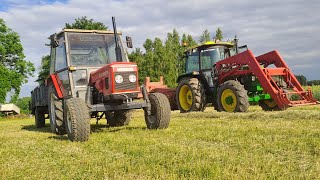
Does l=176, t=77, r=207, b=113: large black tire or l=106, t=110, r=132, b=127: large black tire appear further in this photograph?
l=176, t=77, r=207, b=113: large black tire

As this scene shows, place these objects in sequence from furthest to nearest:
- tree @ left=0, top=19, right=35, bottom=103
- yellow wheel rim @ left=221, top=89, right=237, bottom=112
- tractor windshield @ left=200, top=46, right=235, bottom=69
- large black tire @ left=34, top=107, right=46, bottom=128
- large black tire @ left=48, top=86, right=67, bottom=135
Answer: tree @ left=0, top=19, right=35, bottom=103 < tractor windshield @ left=200, top=46, right=235, bottom=69 < large black tire @ left=34, top=107, right=46, bottom=128 < yellow wheel rim @ left=221, top=89, right=237, bottom=112 < large black tire @ left=48, top=86, right=67, bottom=135

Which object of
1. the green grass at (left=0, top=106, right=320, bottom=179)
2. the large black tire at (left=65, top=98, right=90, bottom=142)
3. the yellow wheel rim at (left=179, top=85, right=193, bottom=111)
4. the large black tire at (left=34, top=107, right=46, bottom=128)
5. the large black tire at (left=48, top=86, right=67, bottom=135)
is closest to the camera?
the green grass at (left=0, top=106, right=320, bottom=179)

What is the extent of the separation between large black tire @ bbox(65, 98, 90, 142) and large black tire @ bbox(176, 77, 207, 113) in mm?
6716

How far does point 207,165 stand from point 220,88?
8.20 metres

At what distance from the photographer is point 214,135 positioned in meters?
6.27

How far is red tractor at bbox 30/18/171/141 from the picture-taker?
7.06 metres

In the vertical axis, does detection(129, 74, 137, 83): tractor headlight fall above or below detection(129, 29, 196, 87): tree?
below

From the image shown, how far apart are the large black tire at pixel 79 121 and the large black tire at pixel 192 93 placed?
672 centimetres

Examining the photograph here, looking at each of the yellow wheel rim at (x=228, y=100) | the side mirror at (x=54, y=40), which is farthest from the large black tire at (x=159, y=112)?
the yellow wheel rim at (x=228, y=100)

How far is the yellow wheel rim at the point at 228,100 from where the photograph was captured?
11.4 metres

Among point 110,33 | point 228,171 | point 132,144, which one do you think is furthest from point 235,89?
point 228,171

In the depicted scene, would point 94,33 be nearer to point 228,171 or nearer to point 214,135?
point 214,135

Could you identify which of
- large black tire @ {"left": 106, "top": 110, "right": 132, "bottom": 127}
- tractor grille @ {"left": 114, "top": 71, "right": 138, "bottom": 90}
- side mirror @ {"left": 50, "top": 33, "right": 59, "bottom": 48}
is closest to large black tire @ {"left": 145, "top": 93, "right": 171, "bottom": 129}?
tractor grille @ {"left": 114, "top": 71, "right": 138, "bottom": 90}

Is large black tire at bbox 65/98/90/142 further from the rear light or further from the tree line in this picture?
the tree line
